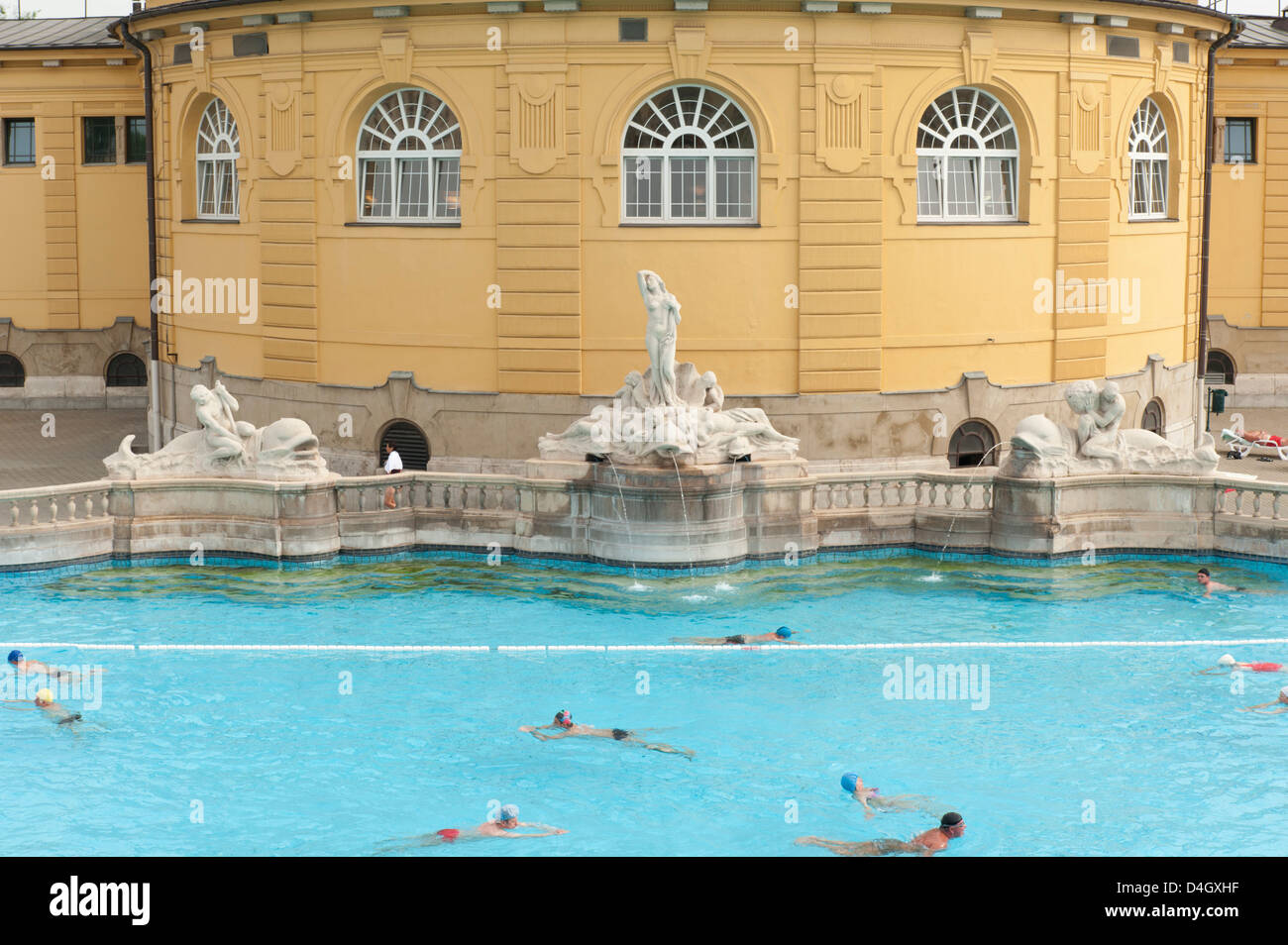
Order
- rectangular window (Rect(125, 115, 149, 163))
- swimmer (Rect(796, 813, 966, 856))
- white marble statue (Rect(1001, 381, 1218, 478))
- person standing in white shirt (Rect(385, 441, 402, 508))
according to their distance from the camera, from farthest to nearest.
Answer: rectangular window (Rect(125, 115, 149, 163)) < person standing in white shirt (Rect(385, 441, 402, 508)) < white marble statue (Rect(1001, 381, 1218, 478)) < swimmer (Rect(796, 813, 966, 856))

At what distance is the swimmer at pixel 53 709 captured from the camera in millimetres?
18594

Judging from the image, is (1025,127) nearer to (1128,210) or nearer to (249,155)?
(1128,210)

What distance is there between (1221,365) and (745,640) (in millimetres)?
24922

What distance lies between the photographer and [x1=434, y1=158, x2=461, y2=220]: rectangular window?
29.6 metres

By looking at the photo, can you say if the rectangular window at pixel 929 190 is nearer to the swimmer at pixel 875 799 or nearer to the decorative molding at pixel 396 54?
the decorative molding at pixel 396 54

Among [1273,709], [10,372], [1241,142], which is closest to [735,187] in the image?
[1273,709]

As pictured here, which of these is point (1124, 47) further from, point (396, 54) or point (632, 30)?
point (396, 54)

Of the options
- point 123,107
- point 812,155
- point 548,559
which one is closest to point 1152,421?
point 812,155

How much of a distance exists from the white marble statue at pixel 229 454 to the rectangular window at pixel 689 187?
7504 mm

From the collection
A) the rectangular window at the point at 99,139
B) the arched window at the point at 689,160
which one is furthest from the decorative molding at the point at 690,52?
the rectangular window at the point at 99,139

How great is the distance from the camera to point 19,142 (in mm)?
41688

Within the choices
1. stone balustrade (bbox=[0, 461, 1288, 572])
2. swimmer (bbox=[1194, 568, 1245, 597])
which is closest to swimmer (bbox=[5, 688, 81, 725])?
stone balustrade (bbox=[0, 461, 1288, 572])

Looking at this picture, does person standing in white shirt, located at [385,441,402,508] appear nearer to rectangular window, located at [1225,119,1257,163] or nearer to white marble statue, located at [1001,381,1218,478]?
white marble statue, located at [1001,381,1218,478]

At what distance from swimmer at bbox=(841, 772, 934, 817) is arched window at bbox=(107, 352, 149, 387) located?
96.7ft
